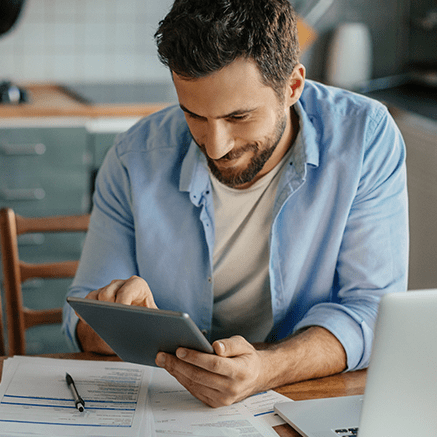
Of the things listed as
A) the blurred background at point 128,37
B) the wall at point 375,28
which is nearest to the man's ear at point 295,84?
the blurred background at point 128,37

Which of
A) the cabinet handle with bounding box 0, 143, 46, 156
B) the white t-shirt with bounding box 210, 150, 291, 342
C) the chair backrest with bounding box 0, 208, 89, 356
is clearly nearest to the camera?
the white t-shirt with bounding box 210, 150, 291, 342

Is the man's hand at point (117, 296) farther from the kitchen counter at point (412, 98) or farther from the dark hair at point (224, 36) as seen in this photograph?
the kitchen counter at point (412, 98)

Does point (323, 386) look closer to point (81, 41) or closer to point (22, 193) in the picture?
point (22, 193)

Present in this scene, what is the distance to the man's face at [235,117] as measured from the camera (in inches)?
41.2

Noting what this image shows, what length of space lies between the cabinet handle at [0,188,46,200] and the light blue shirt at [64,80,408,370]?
1.29 meters

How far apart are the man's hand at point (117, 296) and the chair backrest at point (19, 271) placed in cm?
41

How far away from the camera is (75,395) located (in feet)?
3.04

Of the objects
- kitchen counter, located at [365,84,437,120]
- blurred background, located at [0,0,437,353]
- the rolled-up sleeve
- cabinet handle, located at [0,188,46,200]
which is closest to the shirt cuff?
the rolled-up sleeve

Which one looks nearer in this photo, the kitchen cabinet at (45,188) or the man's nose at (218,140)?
the man's nose at (218,140)

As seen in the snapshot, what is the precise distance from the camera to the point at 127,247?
51.0 inches

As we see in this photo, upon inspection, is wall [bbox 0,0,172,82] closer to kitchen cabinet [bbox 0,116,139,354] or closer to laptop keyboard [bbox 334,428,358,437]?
kitchen cabinet [bbox 0,116,139,354]

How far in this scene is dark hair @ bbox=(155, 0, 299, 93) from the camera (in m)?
1.03

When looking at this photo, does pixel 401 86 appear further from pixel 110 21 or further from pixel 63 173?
pixel 63 173

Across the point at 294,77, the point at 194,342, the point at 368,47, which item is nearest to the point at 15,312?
the point at 194,342
